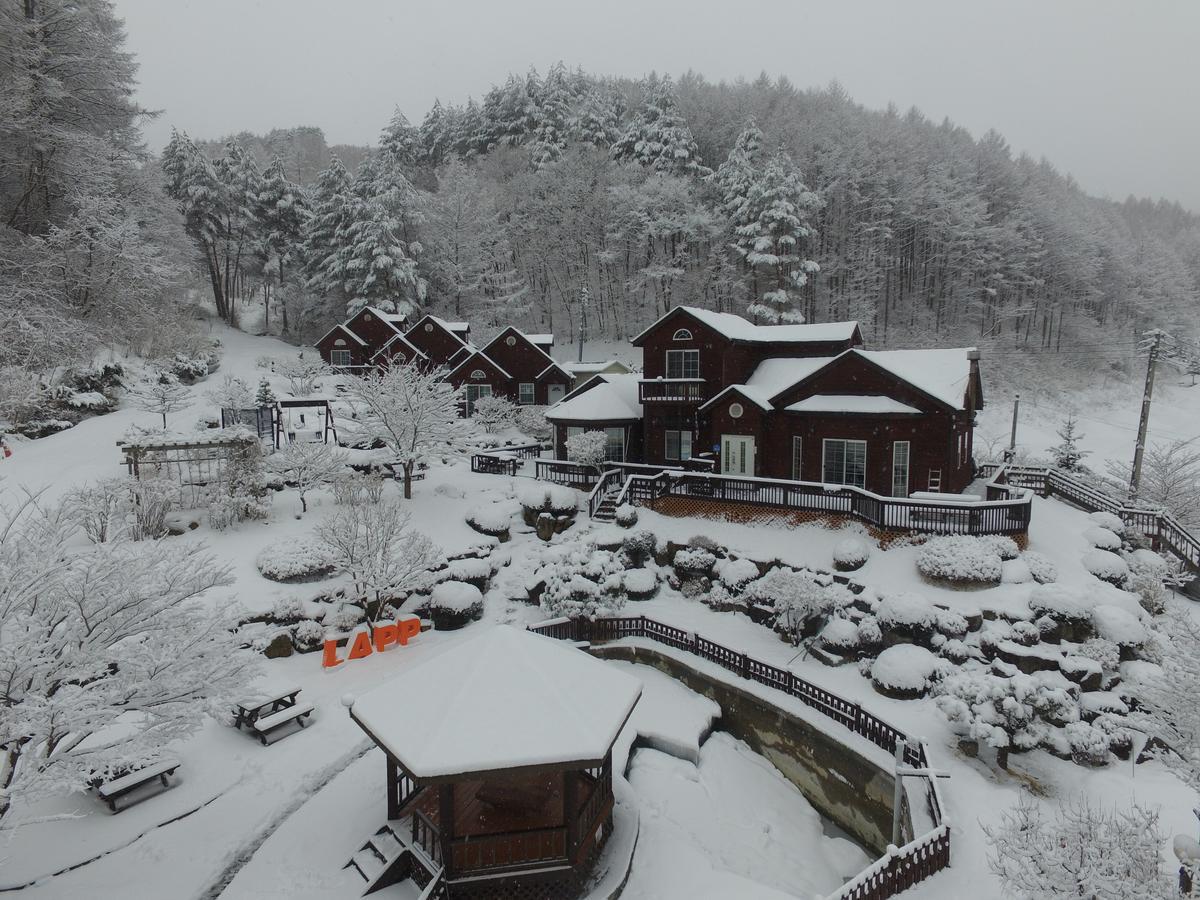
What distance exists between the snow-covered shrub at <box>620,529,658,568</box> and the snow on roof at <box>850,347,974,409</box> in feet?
32.7

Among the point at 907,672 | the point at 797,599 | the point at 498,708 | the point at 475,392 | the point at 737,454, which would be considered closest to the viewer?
the point at 498,708

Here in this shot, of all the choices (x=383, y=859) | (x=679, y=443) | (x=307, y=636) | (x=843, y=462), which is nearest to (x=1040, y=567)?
(x=843, y=462)

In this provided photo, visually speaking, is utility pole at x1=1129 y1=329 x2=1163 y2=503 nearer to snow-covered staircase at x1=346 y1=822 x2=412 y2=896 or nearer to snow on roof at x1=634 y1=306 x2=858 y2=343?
snow on roof at x1=634 y1=306 x2=858 y2=343

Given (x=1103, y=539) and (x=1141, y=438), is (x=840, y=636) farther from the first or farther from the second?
(x=1141, y=438)

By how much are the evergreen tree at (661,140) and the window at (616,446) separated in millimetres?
35719

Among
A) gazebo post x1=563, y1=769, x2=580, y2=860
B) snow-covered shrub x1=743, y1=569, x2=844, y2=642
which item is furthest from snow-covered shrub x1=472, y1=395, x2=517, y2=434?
gazebo post x1=563, y1=769, x2=580, y2=860

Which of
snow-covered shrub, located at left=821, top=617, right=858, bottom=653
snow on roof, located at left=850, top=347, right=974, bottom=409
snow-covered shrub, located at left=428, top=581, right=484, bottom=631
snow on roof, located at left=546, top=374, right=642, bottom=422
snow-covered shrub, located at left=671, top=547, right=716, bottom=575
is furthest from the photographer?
snow on roof, located at left=546, top=374, right=642, bottom=422

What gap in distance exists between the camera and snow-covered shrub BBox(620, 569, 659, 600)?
1844cm

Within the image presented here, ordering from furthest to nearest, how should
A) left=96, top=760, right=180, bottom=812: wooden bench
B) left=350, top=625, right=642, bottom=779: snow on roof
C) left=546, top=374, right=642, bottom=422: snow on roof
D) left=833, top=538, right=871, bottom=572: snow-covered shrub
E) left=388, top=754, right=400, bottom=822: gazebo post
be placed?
left=546, top=374, right=642, bottom=422: snow on roof, left=833, top=538, right=871, bottom=572: snow-covered shrub, left=96, top=760, right=180, bottom=812: wooden bench, left=388, top=754, right=400, bottom=822: gazebo post, left=350, top=625, right=642, bottom=779: snow on roof

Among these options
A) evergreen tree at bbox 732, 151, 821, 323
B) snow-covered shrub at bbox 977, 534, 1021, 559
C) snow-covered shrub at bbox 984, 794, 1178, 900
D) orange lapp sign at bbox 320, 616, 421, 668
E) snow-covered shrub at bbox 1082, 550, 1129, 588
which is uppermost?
evergreen tree at bbox 732, 151, 821, 323

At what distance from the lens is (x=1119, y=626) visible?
13453mm

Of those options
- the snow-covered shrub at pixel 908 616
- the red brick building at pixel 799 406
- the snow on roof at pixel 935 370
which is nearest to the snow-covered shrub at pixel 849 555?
the snow-covered shrub at pixel 908 616

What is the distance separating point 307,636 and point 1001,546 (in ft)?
64.6

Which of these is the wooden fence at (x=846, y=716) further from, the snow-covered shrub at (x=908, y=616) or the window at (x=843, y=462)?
the window at (x=843, y=462)
